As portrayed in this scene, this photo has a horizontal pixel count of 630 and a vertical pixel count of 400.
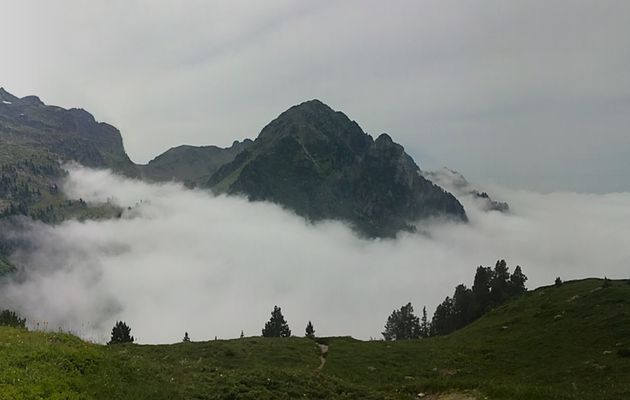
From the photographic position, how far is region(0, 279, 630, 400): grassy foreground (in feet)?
96.1

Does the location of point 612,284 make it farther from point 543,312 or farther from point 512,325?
point 512,325

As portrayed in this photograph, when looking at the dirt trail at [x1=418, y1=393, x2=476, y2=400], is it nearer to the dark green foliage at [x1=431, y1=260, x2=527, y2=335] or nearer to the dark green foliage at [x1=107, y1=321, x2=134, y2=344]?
the dark green foliage at [x1=107, y1=321, x2=134, y2=344]

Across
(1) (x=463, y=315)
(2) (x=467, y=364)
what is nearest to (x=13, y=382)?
(2) (x=467, y=364)

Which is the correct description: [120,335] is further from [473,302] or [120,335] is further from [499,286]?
[499,286]

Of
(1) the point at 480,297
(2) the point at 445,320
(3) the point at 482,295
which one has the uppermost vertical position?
(3) the point at 482,295

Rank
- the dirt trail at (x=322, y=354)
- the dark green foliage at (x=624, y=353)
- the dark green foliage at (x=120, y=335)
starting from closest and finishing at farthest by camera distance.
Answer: the dark green foliage at (x=624, y=353)
the dirt trail at (x=322, y=354)
the dark green foliage at (x=120, y=335)

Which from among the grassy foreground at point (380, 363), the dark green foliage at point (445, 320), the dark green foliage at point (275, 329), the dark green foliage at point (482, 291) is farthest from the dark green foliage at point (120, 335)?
the dark green foliage at point (482, 291)

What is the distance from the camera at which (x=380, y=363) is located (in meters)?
63.0

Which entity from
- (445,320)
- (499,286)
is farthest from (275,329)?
(499,286)

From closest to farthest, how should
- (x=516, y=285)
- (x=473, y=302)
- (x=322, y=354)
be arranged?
(x=322, y=354), (x=473, y=302), (x=516, y=285)

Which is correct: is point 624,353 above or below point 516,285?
below

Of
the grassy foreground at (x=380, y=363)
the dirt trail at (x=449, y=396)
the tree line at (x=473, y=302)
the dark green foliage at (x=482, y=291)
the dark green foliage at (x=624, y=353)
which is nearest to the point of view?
the grassy foreground at (x=380, y=363)

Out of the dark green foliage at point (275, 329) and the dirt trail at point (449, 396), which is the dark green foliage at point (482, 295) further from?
the dirt trail at point (449, 396)

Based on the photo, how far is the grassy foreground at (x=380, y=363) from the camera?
29.3 meters
